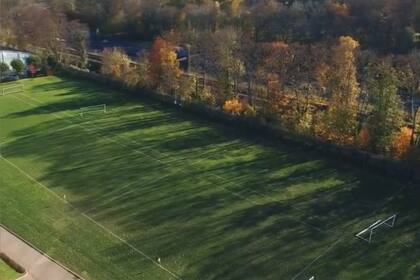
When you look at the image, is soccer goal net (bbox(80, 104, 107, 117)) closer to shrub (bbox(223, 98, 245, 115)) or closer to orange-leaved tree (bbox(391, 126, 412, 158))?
shrub (bbox(223, 98, 245, 115))

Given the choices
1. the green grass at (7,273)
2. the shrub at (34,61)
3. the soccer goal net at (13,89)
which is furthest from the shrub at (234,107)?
the shrub at (34,61)

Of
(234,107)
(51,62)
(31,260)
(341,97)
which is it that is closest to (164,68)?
(234,107)

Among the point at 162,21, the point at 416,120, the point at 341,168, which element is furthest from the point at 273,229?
the point at 162,21

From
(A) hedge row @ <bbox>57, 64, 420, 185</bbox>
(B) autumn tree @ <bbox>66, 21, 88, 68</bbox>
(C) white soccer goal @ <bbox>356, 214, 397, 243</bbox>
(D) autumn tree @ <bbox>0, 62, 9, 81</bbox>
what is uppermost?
(B) autumn tree @ <bbox>66, 21, 88, 68</bbox>

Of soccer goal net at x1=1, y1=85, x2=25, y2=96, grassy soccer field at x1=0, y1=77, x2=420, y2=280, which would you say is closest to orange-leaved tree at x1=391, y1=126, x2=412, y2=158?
grassy soccer field at x1=0, y1=77, x2=420, y2=280

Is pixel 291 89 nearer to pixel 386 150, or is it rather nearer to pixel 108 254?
pixel 386 150

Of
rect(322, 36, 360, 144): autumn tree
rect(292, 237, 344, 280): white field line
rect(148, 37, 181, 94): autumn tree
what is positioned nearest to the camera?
rect(292, 237, 344, 280): white field line
